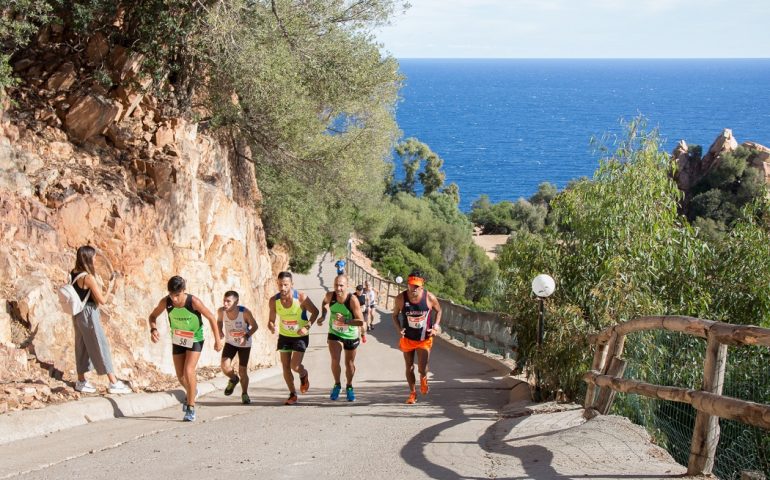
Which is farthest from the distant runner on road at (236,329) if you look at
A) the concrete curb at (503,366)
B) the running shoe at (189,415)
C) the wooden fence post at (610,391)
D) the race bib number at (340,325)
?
the wooden fence post at (610,391)

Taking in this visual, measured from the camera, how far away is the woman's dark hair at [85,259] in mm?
9406

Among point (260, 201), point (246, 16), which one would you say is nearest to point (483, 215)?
point (260, 201)

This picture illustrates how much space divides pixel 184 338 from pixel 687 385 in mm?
6204

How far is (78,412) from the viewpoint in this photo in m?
8.57

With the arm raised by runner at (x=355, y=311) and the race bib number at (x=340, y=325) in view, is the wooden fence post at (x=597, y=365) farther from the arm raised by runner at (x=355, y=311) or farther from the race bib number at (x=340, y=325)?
the race bib number at (x=340, y=325)

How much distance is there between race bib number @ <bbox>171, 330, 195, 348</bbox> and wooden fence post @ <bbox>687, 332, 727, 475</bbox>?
541 centimetres

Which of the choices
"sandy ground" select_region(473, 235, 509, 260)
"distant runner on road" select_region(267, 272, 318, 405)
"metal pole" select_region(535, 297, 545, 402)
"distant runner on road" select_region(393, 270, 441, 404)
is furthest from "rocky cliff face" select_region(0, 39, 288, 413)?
"sandy ground" select_region(473, 235, 509, 260)

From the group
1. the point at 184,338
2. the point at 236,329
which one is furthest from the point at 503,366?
the point at 184,338

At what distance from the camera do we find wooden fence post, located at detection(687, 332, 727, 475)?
6035mm

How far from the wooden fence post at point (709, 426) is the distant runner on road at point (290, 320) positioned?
5.31 m

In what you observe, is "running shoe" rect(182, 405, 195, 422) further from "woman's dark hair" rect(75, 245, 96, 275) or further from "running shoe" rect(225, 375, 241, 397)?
"woman's dark hair" rect(75, 245, 96, 275)

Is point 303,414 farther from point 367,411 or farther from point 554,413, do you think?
point 554,413

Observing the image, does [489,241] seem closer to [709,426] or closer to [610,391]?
[610,391]

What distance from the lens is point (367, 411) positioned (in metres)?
10.3
